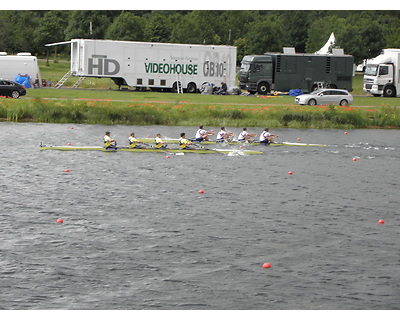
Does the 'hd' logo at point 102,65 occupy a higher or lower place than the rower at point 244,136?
higher

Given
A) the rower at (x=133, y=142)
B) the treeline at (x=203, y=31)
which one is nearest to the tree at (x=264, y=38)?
the treeline at (x=203, y=31)

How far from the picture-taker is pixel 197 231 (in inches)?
1076

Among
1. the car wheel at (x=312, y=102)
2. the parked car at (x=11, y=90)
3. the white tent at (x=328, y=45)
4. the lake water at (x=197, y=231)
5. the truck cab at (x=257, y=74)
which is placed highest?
the white tent at (x=328, y=45)

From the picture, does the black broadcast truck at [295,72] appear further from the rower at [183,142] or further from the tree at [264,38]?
the tree at [264,38]

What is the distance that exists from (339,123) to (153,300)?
41.9m

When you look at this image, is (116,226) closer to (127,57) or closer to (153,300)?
(153,300)

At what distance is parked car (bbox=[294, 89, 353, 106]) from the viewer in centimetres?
6756

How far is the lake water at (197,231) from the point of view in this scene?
21062mm

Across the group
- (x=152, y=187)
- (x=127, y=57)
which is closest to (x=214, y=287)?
(x=152, y=187)

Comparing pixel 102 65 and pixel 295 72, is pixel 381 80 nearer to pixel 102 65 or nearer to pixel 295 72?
pixel 295 72

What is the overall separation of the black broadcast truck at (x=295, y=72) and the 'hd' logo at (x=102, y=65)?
15.1 m

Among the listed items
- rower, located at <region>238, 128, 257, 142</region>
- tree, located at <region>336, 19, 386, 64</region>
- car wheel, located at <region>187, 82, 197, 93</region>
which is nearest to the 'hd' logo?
car wheel, located at <region>187, 82, 197, 93</region>

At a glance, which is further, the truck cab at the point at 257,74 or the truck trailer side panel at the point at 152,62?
the truck cab at the point at 257,74

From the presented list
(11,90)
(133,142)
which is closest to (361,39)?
(11,90)
